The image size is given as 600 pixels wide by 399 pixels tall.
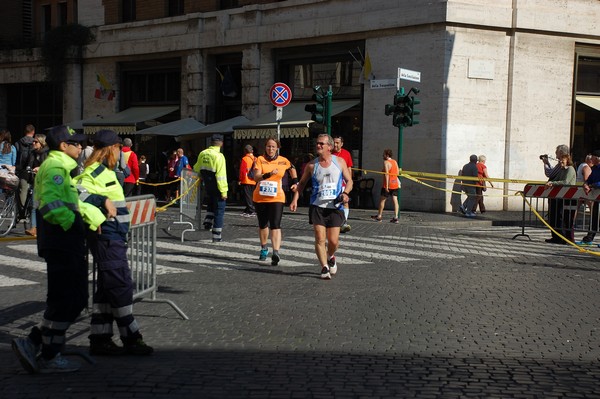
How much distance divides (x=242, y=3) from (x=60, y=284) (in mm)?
24071

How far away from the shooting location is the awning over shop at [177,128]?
28172mm

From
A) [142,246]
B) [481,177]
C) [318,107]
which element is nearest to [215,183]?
[142,246]

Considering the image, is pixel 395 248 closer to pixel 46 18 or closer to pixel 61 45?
pixel 61 45

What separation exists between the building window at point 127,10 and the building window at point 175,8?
2220mm

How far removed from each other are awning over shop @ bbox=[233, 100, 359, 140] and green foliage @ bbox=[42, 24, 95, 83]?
37.9 feet

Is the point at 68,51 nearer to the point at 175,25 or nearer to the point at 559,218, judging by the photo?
the point at 175,25

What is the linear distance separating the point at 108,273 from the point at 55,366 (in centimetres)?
85

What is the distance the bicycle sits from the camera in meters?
15.0

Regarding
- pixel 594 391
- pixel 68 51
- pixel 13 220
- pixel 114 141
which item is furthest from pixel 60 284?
pixel 68 51

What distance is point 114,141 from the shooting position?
6707 millimetres

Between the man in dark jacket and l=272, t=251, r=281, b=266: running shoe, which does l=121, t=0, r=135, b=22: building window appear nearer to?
the man in dark jacket

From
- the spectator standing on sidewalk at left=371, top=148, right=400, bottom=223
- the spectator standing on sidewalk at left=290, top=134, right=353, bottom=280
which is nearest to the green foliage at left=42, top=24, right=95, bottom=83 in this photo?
the spectator standing on sidewalk at left=371, top=148, right=400, bottom=223

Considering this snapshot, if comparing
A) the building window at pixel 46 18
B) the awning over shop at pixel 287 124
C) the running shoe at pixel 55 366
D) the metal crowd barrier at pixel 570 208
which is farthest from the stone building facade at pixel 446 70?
the running shoe at pixel 55 366

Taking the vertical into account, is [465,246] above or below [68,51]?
below
